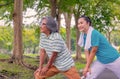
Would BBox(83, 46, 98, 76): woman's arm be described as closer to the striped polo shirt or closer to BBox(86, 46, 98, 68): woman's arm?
BBox(86, 46, 98, 68): woman's arm

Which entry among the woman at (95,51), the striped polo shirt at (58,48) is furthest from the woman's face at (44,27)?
the woman at (95,51)

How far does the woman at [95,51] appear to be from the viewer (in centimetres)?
655

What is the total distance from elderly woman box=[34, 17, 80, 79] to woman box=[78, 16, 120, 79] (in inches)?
13.6

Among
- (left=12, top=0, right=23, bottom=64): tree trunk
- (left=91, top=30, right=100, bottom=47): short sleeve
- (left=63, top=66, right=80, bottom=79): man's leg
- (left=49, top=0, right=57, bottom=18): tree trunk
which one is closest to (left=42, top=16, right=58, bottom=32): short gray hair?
(left=91, top=30, right=100, bottom=47): short sleeve

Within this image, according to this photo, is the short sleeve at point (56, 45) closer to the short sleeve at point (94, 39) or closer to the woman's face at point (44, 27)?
the woman's face at point (44, 27)

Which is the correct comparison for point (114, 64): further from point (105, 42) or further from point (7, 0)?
point (7, 0)

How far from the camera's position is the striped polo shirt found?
645 cm

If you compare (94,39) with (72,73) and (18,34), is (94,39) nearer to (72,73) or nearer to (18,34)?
(72,73)

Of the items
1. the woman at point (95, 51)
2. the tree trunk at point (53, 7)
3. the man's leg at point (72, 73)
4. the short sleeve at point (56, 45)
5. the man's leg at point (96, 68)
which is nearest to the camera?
the short sleeve at point (56, 45)

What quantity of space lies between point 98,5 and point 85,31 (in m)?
24.0

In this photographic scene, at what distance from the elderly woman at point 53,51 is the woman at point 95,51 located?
34 cm

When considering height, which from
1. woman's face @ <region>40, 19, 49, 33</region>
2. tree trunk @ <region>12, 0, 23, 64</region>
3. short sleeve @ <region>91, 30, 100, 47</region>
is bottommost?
tree trunk @ <region>12, 0, 23, 64</region>

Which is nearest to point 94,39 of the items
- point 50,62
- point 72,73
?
point 72,73

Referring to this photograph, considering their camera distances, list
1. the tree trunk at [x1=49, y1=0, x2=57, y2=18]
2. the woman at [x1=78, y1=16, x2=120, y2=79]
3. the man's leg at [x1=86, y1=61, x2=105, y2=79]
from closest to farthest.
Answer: the woman at [x1=78, y1=16, x2=120, y2=79] → the man's leg at [x1=86, y1=61, x2=105, y2=79] → the tree trunk at [x1=49, y1=0, x2=57, y2=18]
